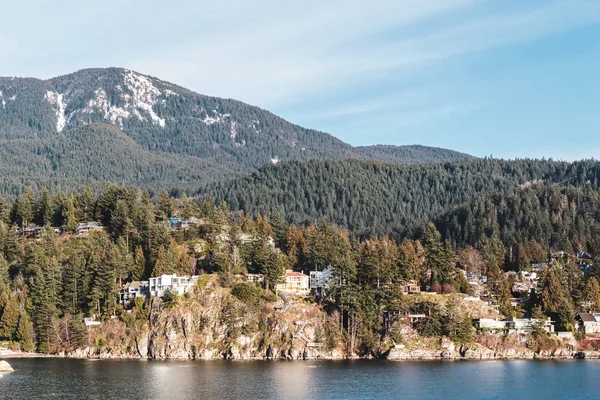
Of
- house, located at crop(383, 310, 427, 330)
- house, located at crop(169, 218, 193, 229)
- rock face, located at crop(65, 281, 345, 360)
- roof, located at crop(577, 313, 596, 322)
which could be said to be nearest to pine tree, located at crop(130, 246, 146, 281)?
rock face, located at crop(65, 281, 345, 360)

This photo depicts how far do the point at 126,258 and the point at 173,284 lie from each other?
50.4 ft

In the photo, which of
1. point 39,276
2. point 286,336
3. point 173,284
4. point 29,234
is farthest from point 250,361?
point 29,234

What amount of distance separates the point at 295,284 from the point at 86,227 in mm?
52007

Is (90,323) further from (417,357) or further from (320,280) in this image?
(417,357)

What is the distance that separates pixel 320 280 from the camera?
6147 inches

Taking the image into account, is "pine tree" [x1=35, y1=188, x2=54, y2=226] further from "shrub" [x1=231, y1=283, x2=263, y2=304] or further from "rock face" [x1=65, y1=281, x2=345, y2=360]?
"shrub" [x1=231, y1=283, x2=263, y2=304]

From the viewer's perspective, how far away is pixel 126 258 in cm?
15562

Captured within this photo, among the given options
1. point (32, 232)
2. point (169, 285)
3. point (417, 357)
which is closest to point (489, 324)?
point (417, 357)

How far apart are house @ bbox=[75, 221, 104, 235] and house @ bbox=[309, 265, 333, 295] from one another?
50.9 meters

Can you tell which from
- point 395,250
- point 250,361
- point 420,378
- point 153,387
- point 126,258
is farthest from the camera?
point 395,250

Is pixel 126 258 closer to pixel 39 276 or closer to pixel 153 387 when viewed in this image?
pixel 39 276

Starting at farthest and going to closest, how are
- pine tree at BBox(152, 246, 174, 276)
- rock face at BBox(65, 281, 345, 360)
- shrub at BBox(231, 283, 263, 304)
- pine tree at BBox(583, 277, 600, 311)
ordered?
pine tree at BBox(583, 277, 600, 311)
pine tree at BBox(152, 246, 174, 276)
shrub at BBox(231, 283, 263, 304)
rock face at BBox(65, 281, 345, 360)

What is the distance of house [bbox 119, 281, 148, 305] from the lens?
148 meters

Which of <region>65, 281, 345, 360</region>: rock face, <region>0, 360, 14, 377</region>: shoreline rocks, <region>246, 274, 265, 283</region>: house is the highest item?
<region>246, 274, 265, 283</region>: house
